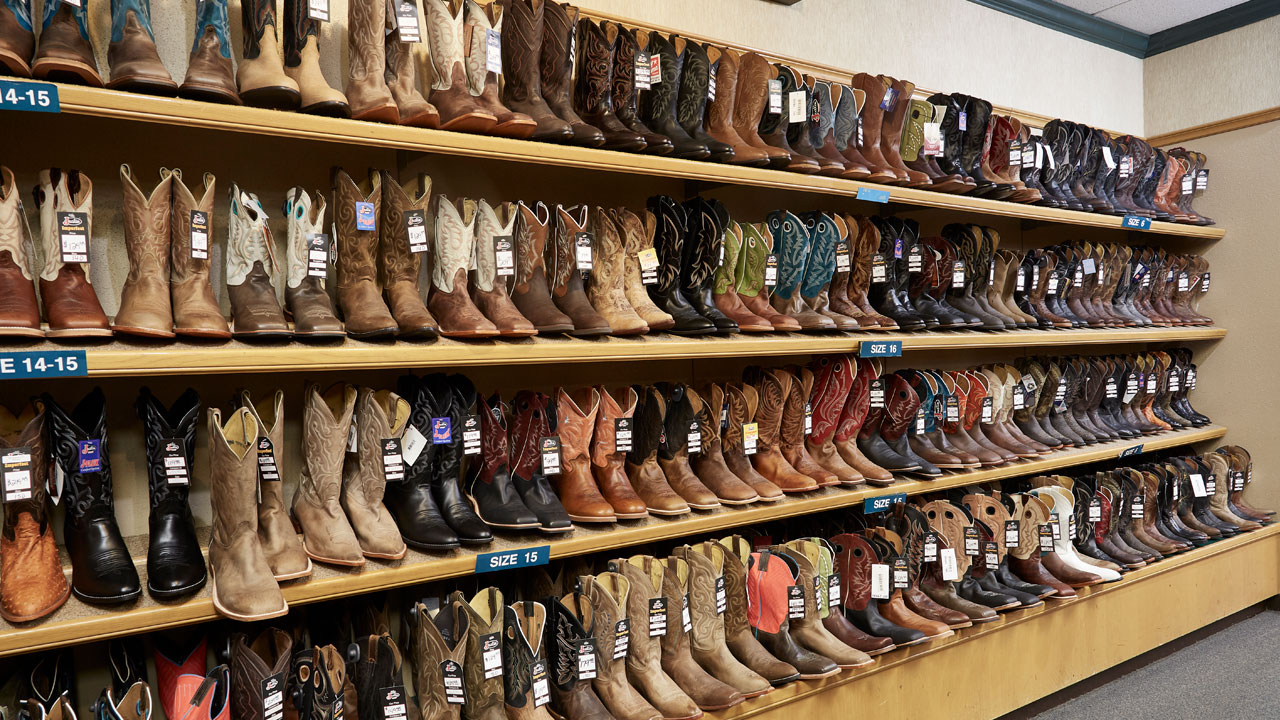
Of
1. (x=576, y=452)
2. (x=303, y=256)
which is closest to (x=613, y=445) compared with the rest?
(x=576, y=452)

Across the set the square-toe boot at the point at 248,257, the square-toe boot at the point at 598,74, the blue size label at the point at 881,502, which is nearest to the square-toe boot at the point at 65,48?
the square-toe boot at the point at 248,257

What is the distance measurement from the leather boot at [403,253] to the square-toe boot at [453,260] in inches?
2.4

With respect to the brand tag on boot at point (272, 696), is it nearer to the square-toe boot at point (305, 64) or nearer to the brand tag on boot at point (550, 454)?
the brand tag on boot at point (550, 454)

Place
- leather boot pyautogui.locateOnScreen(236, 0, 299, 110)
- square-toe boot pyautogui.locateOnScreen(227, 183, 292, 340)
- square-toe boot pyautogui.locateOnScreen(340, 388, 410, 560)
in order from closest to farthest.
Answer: leather boot pyautogui.locateOnScreen(236, 0, 299, 110) → square-toe boot pyautogui.locateOnScreen(227, 183, 292, 340) → square-toe boot pyautogui.locateOnScreen(340, 388, 410, 560)

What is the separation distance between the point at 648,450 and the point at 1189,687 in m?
2.72

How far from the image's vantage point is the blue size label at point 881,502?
9.89ft

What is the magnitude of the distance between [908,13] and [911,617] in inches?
105

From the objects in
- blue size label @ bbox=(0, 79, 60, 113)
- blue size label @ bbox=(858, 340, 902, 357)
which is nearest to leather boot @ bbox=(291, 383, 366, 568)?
blue size label @ bbox=(0, 79, 60, 113)

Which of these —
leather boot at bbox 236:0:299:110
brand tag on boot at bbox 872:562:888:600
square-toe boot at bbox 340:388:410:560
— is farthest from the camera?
brand tag on boot at bbox 872:562:888:600

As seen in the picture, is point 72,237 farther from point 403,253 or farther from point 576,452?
point 576,452

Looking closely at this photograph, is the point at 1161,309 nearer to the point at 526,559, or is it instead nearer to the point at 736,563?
the point at 736,563

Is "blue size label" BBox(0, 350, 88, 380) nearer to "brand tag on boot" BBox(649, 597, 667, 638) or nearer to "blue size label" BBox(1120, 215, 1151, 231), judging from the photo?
"brand tag on boot" BBox(649, 597, 667, 638)

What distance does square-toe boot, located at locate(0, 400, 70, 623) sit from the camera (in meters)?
1.70

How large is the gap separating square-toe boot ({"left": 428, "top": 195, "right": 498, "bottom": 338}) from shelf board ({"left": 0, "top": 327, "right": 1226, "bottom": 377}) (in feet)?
0.28
